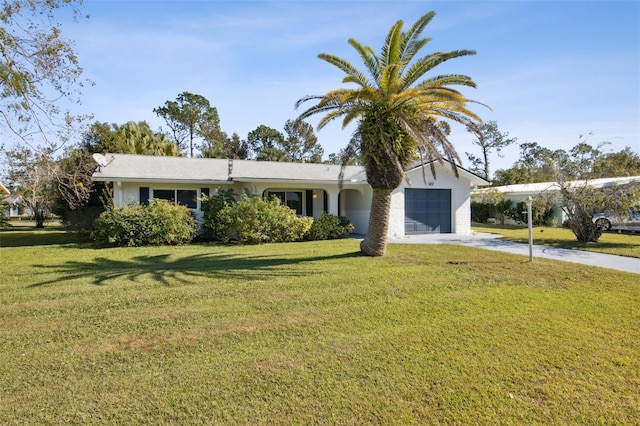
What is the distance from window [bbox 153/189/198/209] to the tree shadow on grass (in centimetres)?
621

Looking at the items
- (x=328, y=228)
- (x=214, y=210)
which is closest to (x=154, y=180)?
(x=214, y=210)

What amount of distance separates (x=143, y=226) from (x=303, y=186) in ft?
26.1

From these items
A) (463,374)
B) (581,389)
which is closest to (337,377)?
(463,374)

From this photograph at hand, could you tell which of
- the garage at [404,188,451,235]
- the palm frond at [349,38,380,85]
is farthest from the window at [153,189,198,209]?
the garage at [404,188,451,235]

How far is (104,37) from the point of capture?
37.6ft

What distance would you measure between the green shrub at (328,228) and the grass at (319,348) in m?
7.96

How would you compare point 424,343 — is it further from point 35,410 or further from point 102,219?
point 102,219

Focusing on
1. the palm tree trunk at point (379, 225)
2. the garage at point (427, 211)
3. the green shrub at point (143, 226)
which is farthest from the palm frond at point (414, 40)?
the green shrub at point (143, 226)

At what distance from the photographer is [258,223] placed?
50.6 feet

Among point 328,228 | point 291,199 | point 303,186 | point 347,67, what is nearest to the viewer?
point 347,67

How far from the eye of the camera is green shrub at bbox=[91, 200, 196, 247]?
14.2 metres

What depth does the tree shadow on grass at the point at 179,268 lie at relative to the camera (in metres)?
8.70

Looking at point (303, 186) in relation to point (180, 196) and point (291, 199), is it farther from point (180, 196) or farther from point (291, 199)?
point (180, 196)

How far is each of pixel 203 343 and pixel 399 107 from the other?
29.0 ft
